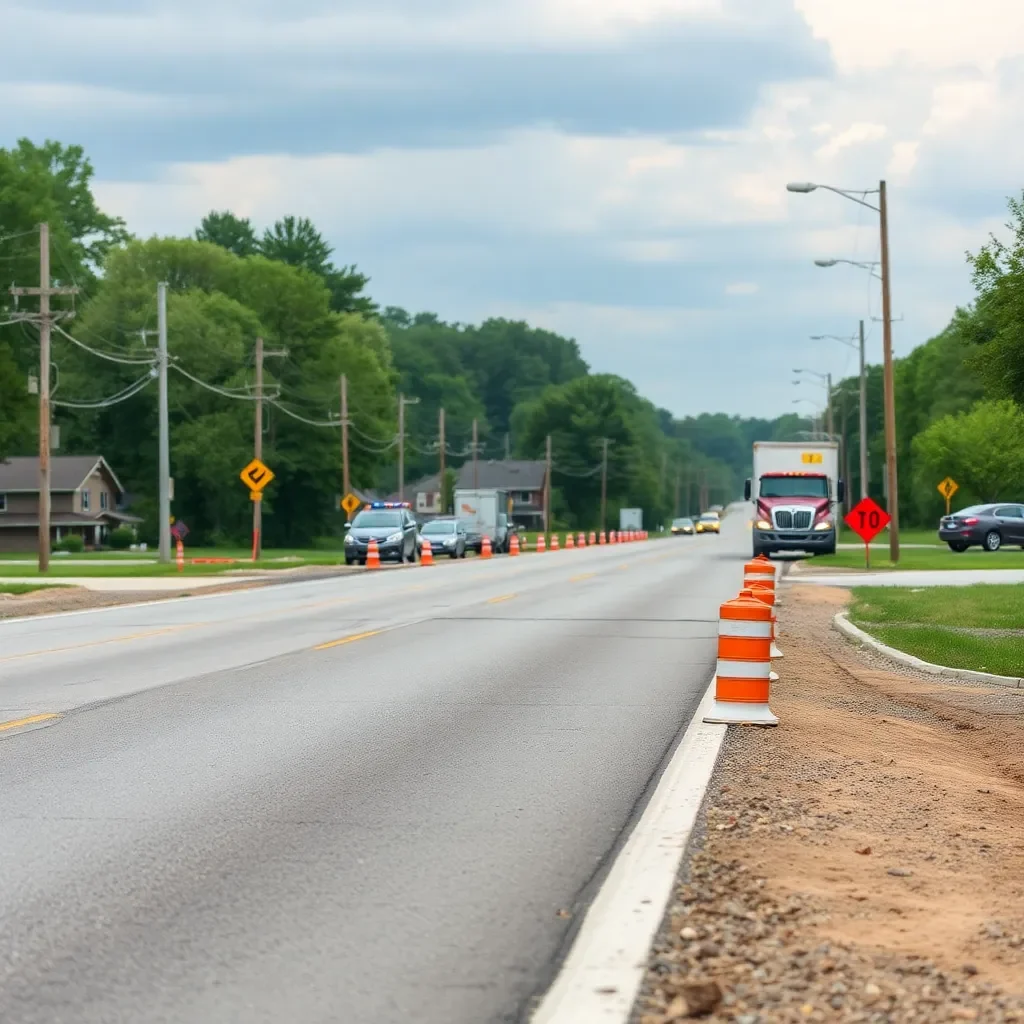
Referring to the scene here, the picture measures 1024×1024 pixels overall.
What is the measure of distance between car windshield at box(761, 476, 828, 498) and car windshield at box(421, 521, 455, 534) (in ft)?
46.5

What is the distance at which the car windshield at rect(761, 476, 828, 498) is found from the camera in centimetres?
5300

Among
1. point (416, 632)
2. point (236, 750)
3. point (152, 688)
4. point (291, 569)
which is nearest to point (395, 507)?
point (291, 569)

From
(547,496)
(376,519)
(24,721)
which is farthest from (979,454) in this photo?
(24,721)

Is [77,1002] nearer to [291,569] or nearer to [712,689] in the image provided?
[712,689]

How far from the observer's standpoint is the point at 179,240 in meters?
102

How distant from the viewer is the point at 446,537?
62.6 meters

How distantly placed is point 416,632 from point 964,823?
13984 mm

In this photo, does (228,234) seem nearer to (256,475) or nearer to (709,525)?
(709,525)

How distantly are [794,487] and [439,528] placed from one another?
1533 centimetres

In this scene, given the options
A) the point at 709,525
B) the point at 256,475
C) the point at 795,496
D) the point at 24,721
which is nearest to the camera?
the point at 24,721

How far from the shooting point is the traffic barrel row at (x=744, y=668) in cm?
1301

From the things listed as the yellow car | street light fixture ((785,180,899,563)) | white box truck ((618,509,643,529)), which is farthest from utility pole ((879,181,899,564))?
white box truck ((618,509,643,529))

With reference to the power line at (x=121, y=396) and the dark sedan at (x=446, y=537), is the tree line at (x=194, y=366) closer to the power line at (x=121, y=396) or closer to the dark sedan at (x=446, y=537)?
the power line at (x=121, y=396)

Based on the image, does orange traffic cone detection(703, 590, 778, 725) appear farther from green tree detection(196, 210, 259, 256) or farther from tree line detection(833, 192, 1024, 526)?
green tree detection(196, 210, 259, 256)
